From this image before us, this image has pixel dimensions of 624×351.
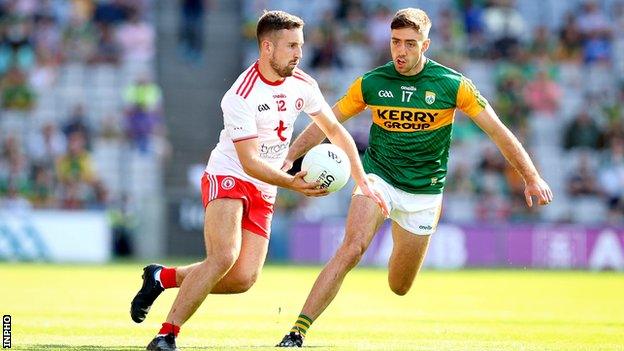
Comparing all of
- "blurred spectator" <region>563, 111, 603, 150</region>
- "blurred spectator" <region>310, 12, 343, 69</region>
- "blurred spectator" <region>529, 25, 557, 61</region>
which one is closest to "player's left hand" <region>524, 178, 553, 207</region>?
"blurred spectator" <region>563, 111, 603, 150</region>

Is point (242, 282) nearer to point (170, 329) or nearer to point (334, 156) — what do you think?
point (170, 329)

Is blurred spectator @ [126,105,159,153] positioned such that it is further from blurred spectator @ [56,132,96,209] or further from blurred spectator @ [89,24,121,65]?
blurred spectator @ [89,24,121,65]

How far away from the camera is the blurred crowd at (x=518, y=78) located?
93.0 ft

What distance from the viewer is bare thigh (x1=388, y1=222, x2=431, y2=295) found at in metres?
11.9

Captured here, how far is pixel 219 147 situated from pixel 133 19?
20.1 metres

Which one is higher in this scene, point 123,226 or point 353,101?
point 353,101

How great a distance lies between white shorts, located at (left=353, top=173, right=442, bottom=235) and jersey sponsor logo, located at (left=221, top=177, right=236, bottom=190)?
175 centimetres

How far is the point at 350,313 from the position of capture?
49.6 feet

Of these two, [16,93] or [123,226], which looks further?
[16,93]

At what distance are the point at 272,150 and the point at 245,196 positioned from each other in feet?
1.46

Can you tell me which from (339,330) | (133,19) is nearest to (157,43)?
(133,19)

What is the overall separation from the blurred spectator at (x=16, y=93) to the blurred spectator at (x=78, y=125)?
1330 millimetres

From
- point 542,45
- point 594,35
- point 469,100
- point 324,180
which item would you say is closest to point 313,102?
point 324,180

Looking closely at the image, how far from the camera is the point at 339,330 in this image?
12602 mm
